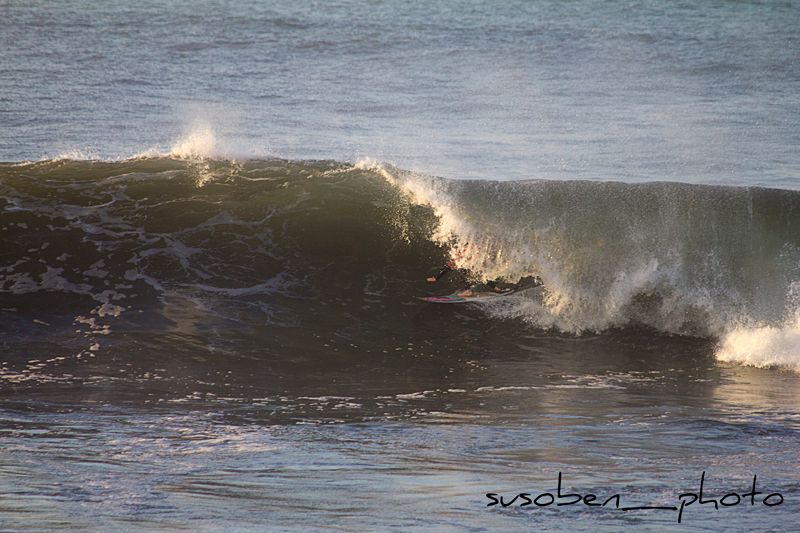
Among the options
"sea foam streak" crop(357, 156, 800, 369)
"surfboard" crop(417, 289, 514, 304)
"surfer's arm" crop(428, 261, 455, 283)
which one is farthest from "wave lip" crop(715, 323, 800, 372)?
"surfer's arm" crop(428, 261, 455, 283)

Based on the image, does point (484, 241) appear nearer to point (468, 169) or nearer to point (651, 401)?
point (468, 169)

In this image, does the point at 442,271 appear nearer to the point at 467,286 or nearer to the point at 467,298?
the point at 467,286

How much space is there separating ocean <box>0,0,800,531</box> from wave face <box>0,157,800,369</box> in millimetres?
56

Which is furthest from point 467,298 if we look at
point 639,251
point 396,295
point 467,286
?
point 639,251

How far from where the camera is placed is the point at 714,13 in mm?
39438

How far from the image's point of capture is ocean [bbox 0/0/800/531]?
7.60m

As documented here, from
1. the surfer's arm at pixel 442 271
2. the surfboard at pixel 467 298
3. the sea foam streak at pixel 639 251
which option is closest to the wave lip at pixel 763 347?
the sea foam streak at pixel 639 251

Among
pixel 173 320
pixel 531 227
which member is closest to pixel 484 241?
pixel 531 227

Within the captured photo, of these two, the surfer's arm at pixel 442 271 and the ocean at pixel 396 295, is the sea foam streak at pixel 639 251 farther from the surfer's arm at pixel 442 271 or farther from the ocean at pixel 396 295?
the surfer's arm at pixel 442 271

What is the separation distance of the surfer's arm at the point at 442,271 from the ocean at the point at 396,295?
22 centimetres

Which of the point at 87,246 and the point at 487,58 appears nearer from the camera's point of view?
the point at 87,246

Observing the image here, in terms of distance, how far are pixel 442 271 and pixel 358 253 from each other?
5.54 ft

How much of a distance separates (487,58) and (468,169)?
48.5 feet

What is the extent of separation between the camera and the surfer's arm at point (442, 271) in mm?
14953
